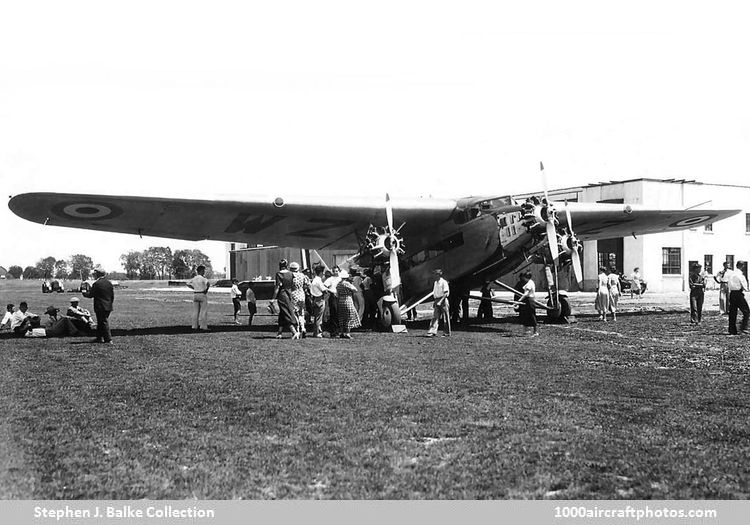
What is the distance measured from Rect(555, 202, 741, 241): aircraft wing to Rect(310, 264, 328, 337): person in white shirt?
7.23 metres

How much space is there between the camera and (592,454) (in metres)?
5.37

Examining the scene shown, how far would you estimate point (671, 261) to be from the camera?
44.4 metres

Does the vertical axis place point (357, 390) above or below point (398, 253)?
below

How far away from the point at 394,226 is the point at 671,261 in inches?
1247

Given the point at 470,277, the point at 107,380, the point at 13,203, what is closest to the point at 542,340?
the point at 470,277

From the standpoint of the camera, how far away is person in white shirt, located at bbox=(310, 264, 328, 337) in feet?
52.0

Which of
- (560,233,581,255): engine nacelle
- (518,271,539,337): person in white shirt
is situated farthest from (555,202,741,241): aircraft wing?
(518,271,539,337): person in white shirt

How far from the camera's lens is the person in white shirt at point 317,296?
52.0 ft

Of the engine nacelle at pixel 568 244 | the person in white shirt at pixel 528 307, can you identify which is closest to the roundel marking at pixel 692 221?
the engine nacelle at pixel 568 244

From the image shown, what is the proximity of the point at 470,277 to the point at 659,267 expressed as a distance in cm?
3015

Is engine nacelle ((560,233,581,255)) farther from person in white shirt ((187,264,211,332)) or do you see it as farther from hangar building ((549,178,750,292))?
hangar building ((549,178,750,292))

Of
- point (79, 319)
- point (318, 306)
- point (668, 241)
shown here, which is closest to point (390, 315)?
point (318, 306)

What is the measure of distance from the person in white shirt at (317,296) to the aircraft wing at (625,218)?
7.23 m
